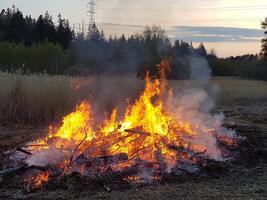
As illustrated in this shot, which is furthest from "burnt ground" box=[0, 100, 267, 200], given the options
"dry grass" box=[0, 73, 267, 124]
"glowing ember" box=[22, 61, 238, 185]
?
"dry grass" box=[0, 73, 267, 124]

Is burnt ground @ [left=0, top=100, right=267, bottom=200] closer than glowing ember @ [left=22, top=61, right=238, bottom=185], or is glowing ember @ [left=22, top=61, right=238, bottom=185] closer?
burnt ground @ [left=0, top=100, right=267, bottom=200]

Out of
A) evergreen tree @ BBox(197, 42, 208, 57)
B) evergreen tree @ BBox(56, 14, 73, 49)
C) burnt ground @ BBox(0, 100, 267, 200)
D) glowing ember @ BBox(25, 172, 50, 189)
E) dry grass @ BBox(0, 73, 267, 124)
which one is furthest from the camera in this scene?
evergreen tree @ BBox(56, 14, 73, 49)

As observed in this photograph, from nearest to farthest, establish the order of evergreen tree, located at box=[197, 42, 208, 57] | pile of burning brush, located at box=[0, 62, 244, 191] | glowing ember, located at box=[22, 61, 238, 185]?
pile of burning brush, located at box=[0, 62, 244, 191] < glowing ember, located at box=[22, 61, 238, 185] < evergreen tree, located at box=[197, 42, 208, 57]

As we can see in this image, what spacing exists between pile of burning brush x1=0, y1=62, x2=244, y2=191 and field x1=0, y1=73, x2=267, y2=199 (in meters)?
0.37

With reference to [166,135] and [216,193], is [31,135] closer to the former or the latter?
[166,135]

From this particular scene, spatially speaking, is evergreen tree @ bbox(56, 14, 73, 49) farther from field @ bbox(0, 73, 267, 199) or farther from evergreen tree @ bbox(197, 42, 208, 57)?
field @ bbox(0, 73, 267, 199)

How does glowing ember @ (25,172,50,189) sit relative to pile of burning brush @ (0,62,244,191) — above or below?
below

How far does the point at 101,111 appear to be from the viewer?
41.5ft

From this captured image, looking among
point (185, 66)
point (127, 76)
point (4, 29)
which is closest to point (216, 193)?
point (127, 76)

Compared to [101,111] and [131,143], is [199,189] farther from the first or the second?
[101,111]

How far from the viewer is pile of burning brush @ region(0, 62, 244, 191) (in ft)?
21.8

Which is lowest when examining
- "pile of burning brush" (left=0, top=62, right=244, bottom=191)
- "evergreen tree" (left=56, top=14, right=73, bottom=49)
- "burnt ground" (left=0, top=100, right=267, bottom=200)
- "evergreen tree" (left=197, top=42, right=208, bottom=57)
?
"burnt ground" (left=0, top=100, right=267, bottom=200)

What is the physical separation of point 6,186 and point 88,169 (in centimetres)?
122

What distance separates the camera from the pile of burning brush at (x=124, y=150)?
6.64 m
